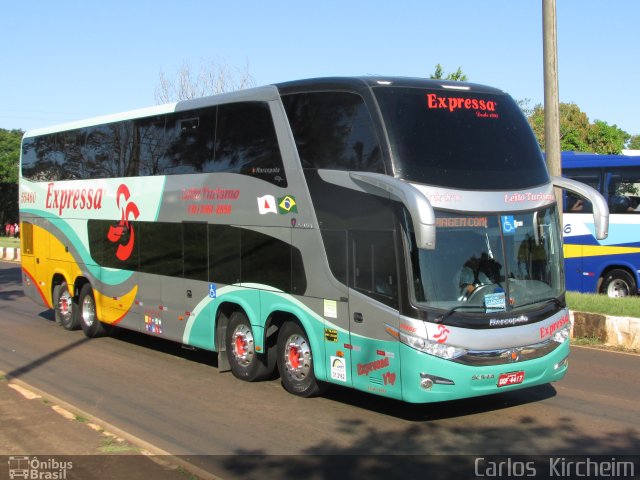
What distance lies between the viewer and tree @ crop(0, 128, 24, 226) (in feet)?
207

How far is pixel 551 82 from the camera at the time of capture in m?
15.5

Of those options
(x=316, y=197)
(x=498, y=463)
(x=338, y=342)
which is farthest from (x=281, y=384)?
(x=498, y=463)

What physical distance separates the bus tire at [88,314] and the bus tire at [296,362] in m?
6.15

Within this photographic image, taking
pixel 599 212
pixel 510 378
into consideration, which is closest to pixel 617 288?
pixel 599 212

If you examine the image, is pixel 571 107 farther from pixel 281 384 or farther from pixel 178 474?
pixel 178 474

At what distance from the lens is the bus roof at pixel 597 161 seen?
18.4 metres

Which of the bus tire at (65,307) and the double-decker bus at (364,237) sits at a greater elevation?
the double-decker bus at (364,237)

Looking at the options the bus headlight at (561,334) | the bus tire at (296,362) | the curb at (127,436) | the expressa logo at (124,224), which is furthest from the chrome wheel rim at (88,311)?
the bus headlight at (561,334)

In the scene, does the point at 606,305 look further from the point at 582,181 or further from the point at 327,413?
the point at 327,413

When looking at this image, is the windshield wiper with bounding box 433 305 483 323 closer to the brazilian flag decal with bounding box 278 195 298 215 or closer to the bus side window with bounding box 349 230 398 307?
the bus side window with bounding box 349 230 398 307

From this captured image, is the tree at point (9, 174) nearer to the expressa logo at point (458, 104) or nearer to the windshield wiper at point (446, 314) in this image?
the expressa logo at point (458, 104)

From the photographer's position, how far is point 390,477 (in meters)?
6.74

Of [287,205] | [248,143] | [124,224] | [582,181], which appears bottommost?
[124,224]

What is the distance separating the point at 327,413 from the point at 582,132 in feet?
154
